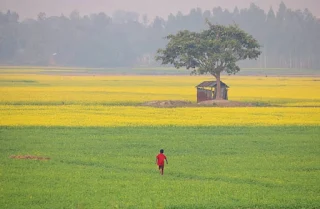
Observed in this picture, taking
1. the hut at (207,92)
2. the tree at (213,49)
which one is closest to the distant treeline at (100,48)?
the tree at (213,49)

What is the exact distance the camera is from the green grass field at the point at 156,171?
19109mm

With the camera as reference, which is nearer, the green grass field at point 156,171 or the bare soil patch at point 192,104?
the green grass field at point 156,171

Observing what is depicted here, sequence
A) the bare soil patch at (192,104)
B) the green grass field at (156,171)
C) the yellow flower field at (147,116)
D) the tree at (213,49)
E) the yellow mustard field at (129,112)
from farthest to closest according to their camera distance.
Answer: the tree at (213,49) < the bare soil patch at (192,104) < the yellow mustard field at (129,112) < the yellow flower field at (147,116) < the green grass field at (156,171)

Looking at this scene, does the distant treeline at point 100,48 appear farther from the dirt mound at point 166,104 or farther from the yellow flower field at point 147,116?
the yellow flower field at point 147,116

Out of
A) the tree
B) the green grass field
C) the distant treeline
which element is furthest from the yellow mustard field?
the distant treeline

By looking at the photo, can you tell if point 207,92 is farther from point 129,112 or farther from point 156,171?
point 156,171

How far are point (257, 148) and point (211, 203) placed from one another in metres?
11.0

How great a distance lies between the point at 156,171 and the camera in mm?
23641

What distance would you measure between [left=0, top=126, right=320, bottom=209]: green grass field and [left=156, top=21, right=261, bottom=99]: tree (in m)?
26.4

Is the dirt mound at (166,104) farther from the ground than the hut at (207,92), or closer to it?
closer to it

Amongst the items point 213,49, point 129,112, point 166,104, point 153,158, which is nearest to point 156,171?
point 153,158

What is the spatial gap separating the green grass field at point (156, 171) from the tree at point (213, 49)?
26.4m

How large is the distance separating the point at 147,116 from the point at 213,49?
20.6 meters

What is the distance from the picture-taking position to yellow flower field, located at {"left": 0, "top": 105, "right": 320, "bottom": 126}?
129 feet
